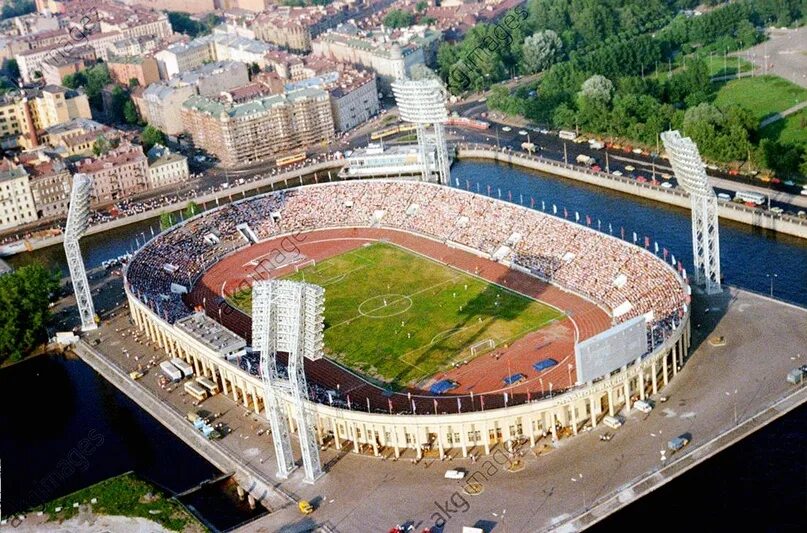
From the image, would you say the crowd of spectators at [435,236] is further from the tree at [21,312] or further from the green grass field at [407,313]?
the tree at [21,312]

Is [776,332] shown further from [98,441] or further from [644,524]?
[98,441]

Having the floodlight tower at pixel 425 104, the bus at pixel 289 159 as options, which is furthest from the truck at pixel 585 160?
the bus at pixel 289 159

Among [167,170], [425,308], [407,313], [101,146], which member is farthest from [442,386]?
[101,146]

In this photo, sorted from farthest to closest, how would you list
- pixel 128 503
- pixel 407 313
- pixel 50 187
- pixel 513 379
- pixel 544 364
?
1. pixel 50 187
2. pixel 407 313
3. pixel 544 364
4. pixel 513 379
5. pixel 128 503

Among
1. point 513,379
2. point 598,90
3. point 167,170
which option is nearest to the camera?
point 513,379

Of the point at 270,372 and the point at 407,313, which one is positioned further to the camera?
the point at 407,313

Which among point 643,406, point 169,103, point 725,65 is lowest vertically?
point 643,406

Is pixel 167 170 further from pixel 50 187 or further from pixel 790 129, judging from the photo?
pixel 790 129
